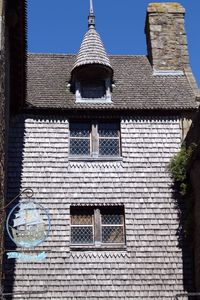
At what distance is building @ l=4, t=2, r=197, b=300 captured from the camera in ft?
46.2

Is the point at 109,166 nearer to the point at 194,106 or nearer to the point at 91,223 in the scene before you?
the point at 91,223

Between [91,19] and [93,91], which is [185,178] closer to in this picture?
[93,91]

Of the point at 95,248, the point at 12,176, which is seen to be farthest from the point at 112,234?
the point at 12,176

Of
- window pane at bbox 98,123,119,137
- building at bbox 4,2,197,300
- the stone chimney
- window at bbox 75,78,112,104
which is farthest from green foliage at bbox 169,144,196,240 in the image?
the stone chimney

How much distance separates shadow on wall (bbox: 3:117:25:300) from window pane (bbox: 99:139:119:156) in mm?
2150

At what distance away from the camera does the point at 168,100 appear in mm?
16719

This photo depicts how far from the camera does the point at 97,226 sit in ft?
48.8

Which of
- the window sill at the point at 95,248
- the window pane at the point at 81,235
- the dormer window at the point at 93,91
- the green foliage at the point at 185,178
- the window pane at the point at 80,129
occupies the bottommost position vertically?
the window sill at the point at 95,248

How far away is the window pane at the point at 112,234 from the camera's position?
14836 mm

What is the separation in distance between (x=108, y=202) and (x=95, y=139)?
6.28ft

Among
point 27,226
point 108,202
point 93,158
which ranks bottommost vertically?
point 27,226

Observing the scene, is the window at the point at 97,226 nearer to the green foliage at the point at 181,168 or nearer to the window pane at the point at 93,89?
the green foliage at the point at 181,168

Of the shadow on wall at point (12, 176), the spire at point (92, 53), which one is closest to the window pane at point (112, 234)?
the shadow on wall at point (12, 176)

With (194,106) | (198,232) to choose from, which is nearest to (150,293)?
(198,232)
